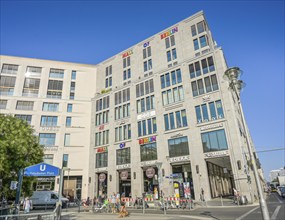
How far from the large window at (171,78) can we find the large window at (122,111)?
843 cm

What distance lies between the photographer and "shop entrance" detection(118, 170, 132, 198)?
36.6 metres

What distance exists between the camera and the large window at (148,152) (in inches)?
1373

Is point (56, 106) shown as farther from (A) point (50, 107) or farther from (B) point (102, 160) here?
(B) point (102, 160)

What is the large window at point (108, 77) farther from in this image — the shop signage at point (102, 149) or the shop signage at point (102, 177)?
the shop signage at point (102, 177)

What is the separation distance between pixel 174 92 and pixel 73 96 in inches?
988

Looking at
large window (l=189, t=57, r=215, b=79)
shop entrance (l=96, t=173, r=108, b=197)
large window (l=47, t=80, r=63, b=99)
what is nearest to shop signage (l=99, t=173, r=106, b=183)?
shop entrance (l=96, t=173, r=108, b=197)

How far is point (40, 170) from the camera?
13.2m

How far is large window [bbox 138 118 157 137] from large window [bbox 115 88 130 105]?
22.6ft

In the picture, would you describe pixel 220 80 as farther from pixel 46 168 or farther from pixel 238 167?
pixel 46 168

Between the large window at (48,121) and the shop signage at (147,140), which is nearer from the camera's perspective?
the shop signage at (147,140)

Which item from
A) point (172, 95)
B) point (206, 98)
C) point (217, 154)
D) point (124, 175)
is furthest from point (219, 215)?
point (172, 95)

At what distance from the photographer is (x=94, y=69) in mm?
53312

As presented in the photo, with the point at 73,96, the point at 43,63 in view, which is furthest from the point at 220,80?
the point at 43,63

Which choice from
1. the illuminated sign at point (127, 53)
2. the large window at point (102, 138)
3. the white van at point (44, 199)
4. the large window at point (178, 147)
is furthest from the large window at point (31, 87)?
the large window at point (178, 147)
